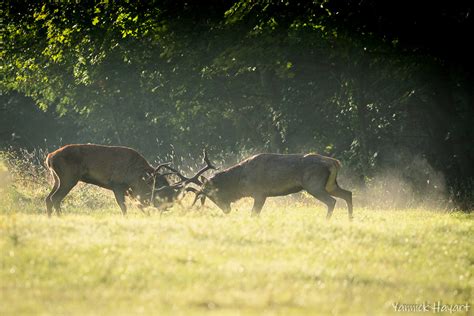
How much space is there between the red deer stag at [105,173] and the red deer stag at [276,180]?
3.31 feet

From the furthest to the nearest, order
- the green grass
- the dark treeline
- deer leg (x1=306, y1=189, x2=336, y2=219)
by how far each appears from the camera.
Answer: the dark treeline, deer leg (x1=306, y1=189, x2=336, y2=219), the green grass

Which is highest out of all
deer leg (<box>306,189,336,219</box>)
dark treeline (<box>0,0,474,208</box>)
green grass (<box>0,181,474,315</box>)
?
dark treeline (<box>0,0,474,208</box>)

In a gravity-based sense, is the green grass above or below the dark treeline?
below

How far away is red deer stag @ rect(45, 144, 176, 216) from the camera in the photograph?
17453 mm

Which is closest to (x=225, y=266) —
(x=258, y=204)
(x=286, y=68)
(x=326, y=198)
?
(x=326, y=198)

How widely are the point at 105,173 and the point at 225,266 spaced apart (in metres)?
8.57

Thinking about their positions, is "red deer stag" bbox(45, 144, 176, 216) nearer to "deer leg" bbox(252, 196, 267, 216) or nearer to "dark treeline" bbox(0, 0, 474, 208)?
"deer leg" bbox(252, 196, 267, 216)

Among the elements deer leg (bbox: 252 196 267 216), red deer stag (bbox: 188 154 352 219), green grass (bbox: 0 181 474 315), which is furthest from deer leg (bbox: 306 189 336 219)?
green grass (bbox: 0 181 474 315)

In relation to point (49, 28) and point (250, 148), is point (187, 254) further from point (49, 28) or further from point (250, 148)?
point (250, 148)

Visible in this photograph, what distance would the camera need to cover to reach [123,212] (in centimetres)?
1742

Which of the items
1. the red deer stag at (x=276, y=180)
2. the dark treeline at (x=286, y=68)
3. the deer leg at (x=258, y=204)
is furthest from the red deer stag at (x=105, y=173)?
the dark treeline at (x=286, y=68)

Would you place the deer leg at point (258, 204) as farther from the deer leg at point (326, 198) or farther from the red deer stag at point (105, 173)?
the red deer stag at point (105, 173)

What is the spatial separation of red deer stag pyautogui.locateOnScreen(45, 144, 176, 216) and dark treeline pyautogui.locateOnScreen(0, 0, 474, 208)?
13.7 ft

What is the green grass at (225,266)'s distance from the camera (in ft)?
27.0
